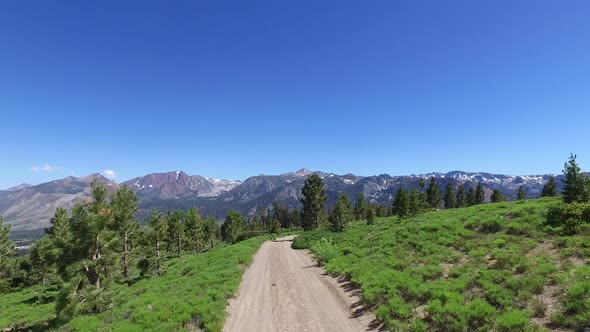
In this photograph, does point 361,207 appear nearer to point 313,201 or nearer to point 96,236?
point 313,201

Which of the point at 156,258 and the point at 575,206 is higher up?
Answer: the point at 575,206

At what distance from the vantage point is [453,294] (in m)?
13.9

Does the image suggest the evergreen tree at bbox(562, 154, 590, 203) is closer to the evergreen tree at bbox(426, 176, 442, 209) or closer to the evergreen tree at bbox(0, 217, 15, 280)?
the evergreen tree at bbox(426, 176, 442, 209)

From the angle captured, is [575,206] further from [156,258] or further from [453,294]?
[156,258]

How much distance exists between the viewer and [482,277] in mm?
15117

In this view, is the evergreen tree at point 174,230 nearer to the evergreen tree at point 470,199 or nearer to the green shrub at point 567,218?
the green shrub at point 567,218

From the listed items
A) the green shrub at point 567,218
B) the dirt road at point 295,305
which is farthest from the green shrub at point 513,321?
the green shrub at point 567,218

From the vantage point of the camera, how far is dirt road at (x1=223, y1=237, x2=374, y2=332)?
47.7ft

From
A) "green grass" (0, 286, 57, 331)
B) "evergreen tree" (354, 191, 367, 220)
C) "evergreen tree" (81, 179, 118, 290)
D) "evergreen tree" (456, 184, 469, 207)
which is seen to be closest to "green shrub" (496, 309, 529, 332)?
"evergreen tree" (81, 179, 118, 290)

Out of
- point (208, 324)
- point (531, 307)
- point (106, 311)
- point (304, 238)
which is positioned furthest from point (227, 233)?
point (531, 307)

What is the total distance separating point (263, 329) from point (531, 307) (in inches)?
429

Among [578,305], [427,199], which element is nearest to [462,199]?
[427,199]

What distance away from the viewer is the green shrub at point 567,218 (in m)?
19.9

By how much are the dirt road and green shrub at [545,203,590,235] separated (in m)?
14.2
